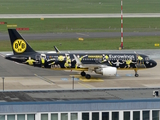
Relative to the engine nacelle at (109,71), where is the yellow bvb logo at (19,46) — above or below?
above

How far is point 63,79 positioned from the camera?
242ft

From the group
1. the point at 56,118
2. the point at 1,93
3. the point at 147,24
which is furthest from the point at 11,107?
the point at 147,24

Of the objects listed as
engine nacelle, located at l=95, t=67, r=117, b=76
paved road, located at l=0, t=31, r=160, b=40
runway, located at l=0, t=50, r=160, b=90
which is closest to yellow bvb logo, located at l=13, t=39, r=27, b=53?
runway, located at l=0, t=50, r=160, b=90

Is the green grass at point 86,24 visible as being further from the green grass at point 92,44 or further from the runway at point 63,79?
the runway at point 63,79

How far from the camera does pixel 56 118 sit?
3603 centimetres

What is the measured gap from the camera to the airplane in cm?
7269

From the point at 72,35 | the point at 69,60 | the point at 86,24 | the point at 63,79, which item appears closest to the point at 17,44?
the point at 69,60

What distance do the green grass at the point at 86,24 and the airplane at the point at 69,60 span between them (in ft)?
190

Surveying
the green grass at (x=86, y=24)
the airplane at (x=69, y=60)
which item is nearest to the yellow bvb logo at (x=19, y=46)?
the airplane at (x=69, y=60)

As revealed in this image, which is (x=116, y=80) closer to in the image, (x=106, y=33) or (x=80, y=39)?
(x=80, y=39)

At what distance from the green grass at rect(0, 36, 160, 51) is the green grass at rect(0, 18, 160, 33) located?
55.5 feet

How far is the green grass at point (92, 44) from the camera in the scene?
10492cm

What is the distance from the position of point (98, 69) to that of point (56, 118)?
3682 centimetres

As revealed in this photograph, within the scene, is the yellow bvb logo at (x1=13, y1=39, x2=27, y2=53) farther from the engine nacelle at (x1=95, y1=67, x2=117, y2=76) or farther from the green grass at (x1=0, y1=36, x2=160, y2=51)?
the green grass at (x1=0, y1=36, x2=160, y2=51)
